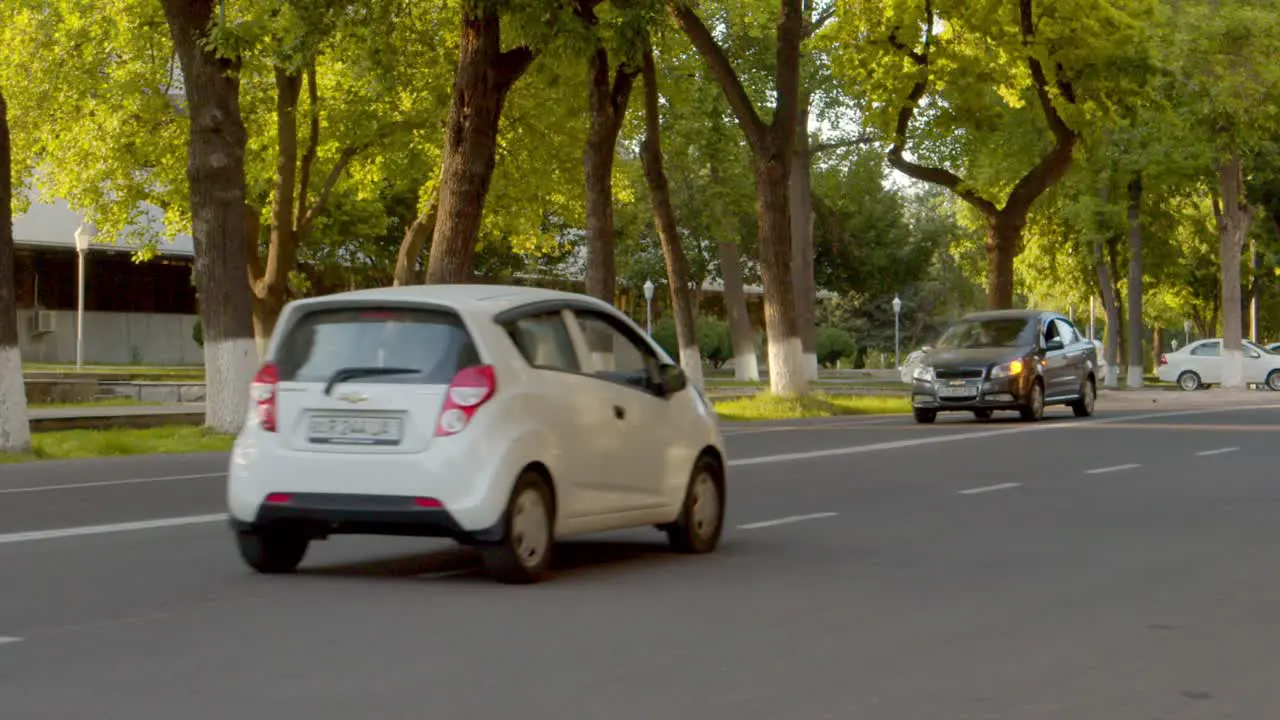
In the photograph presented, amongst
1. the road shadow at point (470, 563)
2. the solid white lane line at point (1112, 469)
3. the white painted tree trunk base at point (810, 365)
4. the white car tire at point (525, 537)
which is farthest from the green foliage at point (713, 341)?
the white car tire at point (525, 537)

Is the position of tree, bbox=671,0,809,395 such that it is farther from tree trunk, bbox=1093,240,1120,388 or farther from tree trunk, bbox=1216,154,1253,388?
tree trunk, bbox=1093,240,1120,388

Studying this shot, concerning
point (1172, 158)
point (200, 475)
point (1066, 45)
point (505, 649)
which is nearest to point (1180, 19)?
point (1066, 45)

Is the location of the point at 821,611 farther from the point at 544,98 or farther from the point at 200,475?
the point at 544,98

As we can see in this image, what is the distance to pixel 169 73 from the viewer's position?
149ft

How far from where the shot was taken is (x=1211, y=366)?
64.9 m

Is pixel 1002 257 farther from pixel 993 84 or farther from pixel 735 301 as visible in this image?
pixel 735 301

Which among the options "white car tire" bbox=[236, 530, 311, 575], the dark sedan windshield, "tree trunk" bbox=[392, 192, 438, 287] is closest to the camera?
"white car tire" bbox=[236, 530, 311, 575]

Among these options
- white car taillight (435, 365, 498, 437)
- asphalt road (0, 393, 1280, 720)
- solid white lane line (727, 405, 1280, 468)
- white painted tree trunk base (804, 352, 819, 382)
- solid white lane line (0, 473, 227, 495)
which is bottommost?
asphalt road (0, 393, 1280, 720)

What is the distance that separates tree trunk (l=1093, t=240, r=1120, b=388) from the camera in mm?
66375

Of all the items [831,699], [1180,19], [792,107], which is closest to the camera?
[831,699]

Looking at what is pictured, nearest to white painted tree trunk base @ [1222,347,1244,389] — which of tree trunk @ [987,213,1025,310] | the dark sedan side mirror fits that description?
tree trunk @ [987,213,1025,310]

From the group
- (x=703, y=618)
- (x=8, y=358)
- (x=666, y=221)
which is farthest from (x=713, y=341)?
(x=703, y=618)

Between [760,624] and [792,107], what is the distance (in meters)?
28.1

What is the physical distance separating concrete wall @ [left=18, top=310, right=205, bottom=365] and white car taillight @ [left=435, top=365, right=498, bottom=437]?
62186mm
